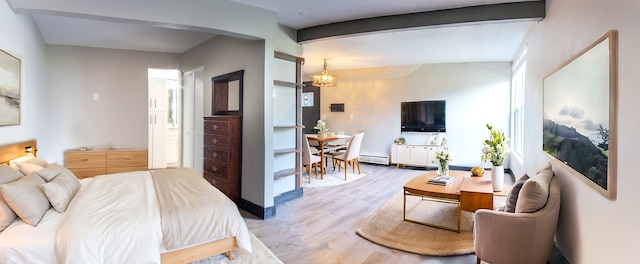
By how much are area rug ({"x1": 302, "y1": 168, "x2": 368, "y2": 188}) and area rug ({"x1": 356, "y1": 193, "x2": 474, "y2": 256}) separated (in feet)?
4.80

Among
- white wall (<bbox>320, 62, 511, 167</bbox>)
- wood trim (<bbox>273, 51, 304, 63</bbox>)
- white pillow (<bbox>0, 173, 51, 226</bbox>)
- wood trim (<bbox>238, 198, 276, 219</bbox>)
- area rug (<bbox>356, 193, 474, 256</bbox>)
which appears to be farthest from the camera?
white wall (<bbox>320, 62, 511, 167</bbox>)

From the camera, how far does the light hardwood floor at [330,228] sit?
2.57 m

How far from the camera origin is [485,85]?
20.6 ft

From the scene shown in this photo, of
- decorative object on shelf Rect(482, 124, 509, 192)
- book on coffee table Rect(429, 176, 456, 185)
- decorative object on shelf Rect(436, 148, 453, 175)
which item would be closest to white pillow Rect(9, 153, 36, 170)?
book on coffee table Rect(429, 176, 456, 185)

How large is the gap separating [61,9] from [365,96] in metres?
6.11

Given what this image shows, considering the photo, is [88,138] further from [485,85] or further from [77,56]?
[485,85]

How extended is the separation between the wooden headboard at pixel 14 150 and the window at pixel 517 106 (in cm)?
641

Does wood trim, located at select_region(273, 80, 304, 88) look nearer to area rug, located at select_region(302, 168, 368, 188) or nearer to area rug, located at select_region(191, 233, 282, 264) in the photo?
area rug, located at select_region(302, 168, 368, 188)

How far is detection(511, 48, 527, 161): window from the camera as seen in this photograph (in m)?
5.08

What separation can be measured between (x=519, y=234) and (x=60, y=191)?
327 cm

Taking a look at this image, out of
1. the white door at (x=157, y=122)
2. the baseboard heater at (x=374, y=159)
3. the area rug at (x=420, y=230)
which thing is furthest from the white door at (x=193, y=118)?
the baseboard heater at (x=374, y=159)

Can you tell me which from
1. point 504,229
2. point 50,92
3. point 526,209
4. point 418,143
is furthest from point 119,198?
point 418,143

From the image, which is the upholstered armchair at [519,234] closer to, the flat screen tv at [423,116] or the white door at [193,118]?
the white door at [193,118]

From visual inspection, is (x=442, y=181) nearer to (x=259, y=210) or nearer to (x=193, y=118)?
(x=259, y=210)
